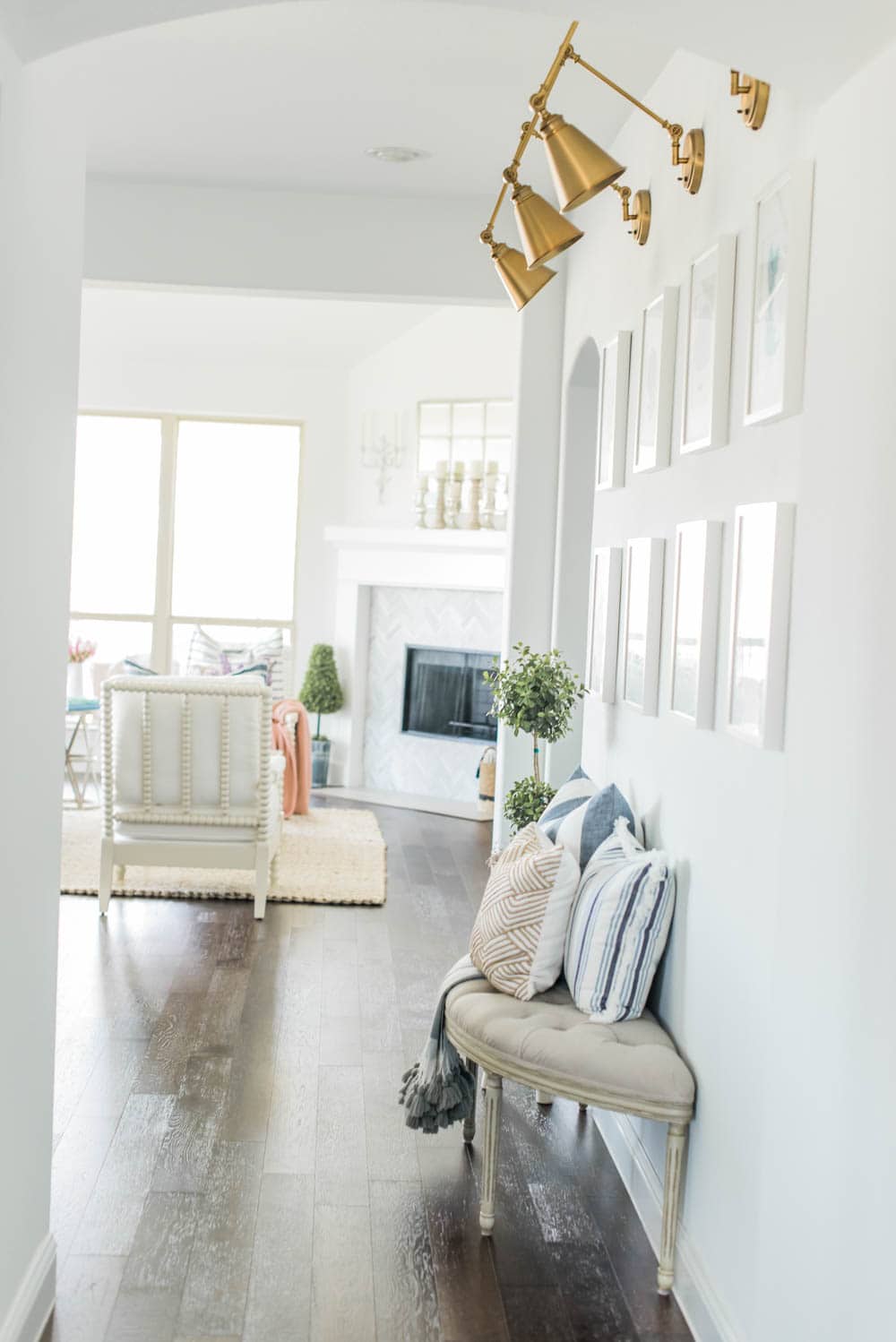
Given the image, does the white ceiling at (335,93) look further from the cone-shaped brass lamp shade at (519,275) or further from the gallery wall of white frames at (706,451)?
the gallery wall of white frames at (706,451)

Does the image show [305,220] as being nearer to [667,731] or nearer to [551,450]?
[551,450]

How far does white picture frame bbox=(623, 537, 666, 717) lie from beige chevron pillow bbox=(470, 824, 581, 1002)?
438 mm

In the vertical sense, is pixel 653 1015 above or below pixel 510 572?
below

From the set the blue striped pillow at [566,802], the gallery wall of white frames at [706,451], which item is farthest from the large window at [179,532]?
the gallery wall of white frames at [706,451]

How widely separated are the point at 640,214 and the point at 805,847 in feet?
7.00

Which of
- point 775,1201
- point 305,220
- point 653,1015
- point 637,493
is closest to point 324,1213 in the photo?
point 653,1015

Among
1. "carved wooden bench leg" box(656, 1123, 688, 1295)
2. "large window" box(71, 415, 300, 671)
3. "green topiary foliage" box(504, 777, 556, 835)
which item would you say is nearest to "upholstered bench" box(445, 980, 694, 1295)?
"carved wooden bench leg" box(656, 1123, 688, 1295)

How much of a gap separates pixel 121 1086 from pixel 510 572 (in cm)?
272

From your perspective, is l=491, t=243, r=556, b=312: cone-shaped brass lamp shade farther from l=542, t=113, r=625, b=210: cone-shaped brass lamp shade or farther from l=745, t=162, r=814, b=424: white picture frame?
l=745, t=162, r=814, b=424: white picture frame

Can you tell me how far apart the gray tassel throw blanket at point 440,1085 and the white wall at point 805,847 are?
0.51 m

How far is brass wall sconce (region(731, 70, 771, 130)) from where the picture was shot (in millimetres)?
2557

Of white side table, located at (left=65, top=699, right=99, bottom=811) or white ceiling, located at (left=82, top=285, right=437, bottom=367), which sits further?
white ceiling, located at (left=82, top=285, right=437, bottom=367)

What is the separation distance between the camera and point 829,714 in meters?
2.06

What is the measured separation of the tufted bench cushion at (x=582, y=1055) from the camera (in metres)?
2.81
